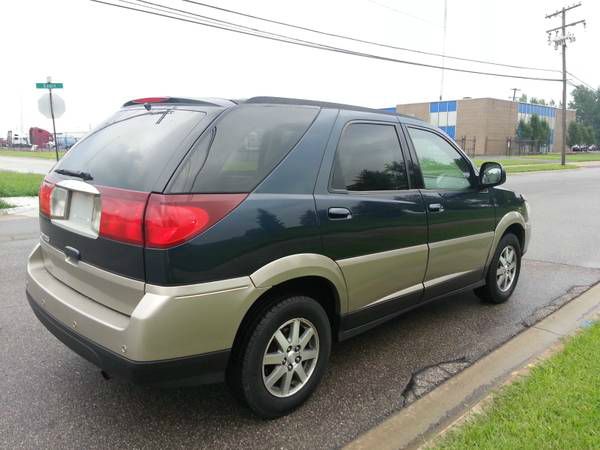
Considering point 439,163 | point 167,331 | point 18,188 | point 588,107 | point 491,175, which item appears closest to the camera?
Result: point 167,331

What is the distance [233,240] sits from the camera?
7.96 ft

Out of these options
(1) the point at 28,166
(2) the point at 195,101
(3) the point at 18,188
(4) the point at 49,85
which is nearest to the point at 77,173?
(2) the point at 195,101

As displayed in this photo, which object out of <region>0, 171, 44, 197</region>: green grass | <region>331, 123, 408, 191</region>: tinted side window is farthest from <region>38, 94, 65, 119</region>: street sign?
<region>331, 123, 408, 191</region>: tinted side window

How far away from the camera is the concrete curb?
2.67 m

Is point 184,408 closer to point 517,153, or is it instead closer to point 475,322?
point 475,322

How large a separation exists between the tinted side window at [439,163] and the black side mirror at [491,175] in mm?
126

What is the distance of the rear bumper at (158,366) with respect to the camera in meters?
2.31

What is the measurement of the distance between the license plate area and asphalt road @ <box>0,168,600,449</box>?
106 cm

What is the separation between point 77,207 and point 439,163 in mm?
2729

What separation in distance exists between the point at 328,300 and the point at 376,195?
76cm

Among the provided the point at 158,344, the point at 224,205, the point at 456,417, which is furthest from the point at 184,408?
the point at 456,417

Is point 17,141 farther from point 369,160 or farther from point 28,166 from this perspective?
point 369,160

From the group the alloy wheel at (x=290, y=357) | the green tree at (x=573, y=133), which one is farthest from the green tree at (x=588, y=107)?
the alloy wheel at (x=290, y=357)

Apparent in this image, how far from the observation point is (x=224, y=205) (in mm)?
2438
